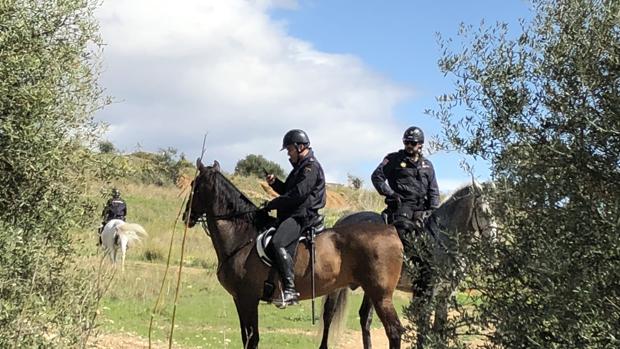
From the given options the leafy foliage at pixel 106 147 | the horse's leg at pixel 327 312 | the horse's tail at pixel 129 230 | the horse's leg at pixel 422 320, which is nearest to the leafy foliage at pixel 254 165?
the horse's tail at pixel 129 230

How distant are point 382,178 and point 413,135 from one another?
686 millimetres

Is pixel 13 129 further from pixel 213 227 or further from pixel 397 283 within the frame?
pixel 397 283

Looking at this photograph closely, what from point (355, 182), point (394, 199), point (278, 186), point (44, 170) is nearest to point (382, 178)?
point (394, 199)

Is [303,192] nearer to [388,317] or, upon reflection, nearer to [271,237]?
[271,237]

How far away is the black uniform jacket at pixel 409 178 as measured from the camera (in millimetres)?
9258

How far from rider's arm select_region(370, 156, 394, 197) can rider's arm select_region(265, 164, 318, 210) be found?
109 cm

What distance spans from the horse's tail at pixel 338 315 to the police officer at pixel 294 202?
167 cm

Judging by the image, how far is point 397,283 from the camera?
9164 millimetres

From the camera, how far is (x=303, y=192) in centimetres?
820

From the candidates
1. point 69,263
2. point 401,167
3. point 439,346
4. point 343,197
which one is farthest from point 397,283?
point 343,197

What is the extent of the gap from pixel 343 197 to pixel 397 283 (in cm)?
3388

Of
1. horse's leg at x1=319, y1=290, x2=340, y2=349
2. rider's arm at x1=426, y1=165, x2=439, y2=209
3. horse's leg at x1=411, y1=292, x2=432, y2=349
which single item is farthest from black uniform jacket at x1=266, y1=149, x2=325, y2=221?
horse's leg at x1=411, y1=292, x2=432, y2=349

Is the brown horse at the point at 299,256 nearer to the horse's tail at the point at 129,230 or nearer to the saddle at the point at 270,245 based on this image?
the saddle at the point at 270,245

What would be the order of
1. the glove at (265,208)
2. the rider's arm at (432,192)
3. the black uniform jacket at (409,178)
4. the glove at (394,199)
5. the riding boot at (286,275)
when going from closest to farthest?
the riding boot at (286,275) < the glove at (265,208) < the glove at (394,199) < the black uniform jacket at (409,178) < the rider's arm at (432,192)
